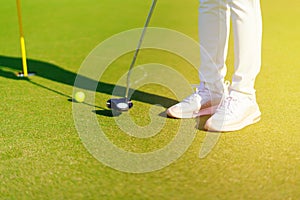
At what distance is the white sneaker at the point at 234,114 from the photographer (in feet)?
5.90

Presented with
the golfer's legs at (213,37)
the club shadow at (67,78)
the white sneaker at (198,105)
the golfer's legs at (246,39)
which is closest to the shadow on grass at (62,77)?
the club shadow at (67,78)

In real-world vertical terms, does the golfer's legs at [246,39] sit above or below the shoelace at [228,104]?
above

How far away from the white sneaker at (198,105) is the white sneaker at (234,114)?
11cm

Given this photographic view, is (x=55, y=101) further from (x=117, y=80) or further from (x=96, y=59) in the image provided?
(x=96, y=59)

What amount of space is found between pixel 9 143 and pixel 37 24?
268 centimetres

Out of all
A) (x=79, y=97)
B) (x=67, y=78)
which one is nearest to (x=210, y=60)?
(x=79, y=97)

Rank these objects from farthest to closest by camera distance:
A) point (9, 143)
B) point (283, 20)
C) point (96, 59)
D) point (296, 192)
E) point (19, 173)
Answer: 1. point (283, 20)
2. point (96, 59)
3. point (9, 143)
4. point (19, 173)
5. point (296, 192)

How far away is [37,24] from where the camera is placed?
4160 millimetres

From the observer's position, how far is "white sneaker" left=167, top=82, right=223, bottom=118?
1.94 metres

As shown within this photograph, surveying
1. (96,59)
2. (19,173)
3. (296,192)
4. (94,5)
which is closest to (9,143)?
(19,173)

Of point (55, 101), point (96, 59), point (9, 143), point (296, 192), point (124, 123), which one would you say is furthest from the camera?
point (96, 59)

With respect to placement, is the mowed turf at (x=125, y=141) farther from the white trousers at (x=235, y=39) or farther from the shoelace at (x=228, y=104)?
the white trousers at (x=235, y=39)

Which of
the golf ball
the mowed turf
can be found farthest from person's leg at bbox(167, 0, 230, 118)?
the golf ball

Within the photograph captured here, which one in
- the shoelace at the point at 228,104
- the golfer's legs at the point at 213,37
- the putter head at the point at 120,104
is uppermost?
the golfer's legs at the point at 213,37
